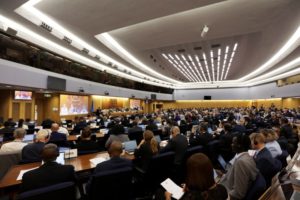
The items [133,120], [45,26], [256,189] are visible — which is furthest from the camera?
[133,120]

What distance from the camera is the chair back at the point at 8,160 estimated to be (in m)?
3.84

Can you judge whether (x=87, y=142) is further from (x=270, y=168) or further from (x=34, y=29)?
(x=34, y=29)

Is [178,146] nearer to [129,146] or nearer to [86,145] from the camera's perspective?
[129,146]

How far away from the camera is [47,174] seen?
2436mm

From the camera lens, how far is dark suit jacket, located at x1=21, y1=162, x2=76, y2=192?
2.35 meters

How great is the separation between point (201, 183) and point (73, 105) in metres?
16.3

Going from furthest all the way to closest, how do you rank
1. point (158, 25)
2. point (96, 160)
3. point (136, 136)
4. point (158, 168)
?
point (158, 25) → point (136, 136) → point (96, 160) → point (158, 168)

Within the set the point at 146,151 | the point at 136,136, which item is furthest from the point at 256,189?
the point at 136,136

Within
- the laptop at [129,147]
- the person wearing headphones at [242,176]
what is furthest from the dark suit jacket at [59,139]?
the person wearing headphones at [242,176]

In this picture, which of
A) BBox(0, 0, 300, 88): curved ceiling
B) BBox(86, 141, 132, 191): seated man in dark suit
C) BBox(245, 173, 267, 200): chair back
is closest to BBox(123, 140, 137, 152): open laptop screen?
BBox(86, 141, 132, 191): seated man in dark suit

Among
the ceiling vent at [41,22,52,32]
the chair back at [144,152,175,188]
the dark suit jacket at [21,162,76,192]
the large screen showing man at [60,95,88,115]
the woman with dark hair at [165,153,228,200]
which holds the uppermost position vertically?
the ceiling vent at [41,22,52,32]

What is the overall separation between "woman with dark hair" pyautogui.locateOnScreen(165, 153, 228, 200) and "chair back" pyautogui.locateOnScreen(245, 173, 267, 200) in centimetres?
87

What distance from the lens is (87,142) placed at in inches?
183

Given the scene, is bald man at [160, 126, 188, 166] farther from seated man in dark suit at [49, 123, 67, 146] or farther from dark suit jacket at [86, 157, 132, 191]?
seated man in dark suit at [49, 123, 67, 146]
